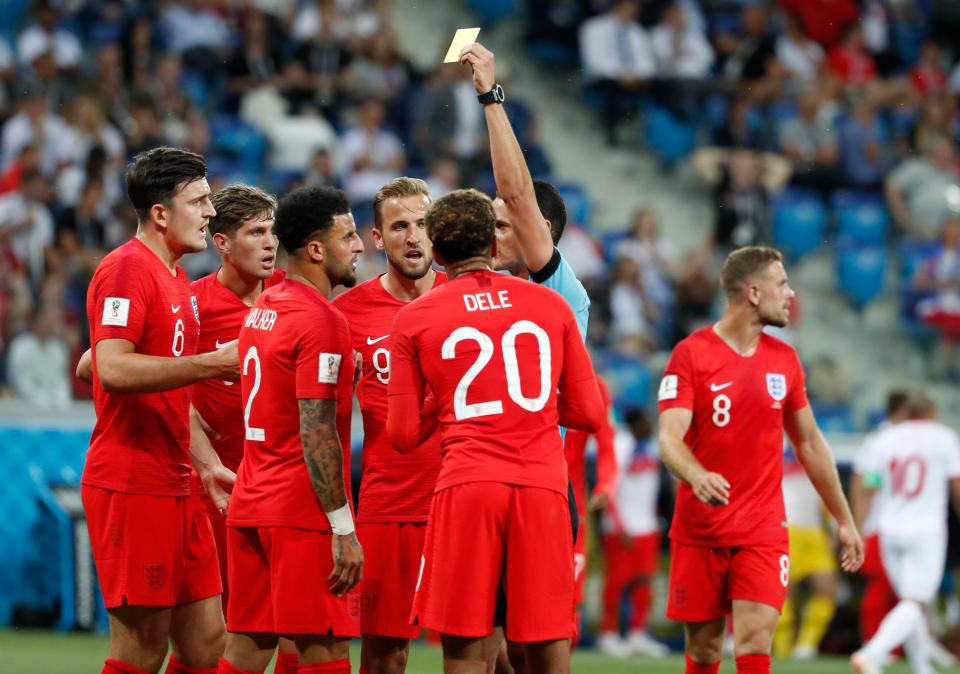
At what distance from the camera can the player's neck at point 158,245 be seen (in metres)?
6.52

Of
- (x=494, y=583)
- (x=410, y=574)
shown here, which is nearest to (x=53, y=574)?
(x=410, y=574)

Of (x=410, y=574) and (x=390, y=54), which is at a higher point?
(x=390, y=54)

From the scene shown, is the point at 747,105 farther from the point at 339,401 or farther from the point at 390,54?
the point at 339,401

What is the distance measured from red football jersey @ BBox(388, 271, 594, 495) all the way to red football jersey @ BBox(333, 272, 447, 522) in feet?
2.58

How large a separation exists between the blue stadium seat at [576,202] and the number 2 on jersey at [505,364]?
40.7 feet

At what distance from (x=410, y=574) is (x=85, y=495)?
1422mm

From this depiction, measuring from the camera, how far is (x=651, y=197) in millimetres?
19703

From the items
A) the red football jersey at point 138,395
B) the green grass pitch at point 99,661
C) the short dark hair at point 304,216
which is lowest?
the green grass pitch at point 99,661

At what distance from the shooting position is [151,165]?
653 cm

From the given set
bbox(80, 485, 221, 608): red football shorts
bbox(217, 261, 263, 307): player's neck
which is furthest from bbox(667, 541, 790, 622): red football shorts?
bbox(80, 485, 221, 608): red football shorts

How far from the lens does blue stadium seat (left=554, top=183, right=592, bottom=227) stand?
1823 cm

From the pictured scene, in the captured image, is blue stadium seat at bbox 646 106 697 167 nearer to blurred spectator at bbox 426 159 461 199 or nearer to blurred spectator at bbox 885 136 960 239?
blurred spectator at bbox 885 136 960 239

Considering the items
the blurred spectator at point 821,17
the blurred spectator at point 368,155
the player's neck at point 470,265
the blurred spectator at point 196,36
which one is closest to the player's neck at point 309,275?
the player's neck at point 470,265

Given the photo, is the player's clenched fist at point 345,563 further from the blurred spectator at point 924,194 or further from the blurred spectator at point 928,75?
the blurred spectator at point 928,75
